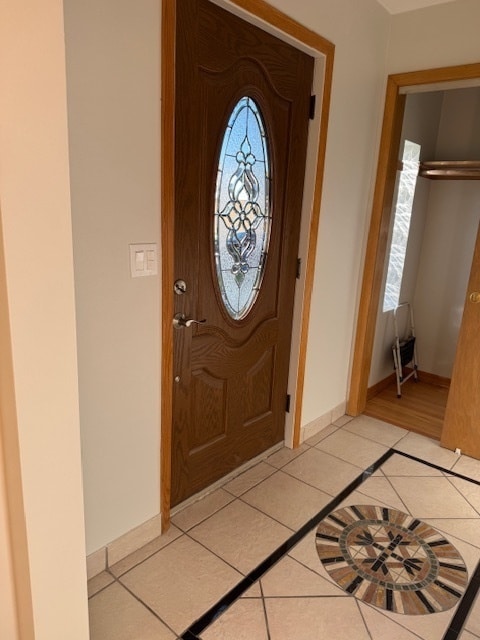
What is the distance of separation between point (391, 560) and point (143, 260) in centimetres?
162

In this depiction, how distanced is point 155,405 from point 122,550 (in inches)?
24.1

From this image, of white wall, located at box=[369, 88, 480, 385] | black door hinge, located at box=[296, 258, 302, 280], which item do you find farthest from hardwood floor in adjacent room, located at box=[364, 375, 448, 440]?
black door hinge, located at box=[296, 258, 302, 280]

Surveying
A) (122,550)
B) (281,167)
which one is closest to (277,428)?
(122,550)

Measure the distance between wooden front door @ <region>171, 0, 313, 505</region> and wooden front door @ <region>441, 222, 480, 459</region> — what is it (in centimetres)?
108

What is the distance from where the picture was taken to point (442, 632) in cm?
161

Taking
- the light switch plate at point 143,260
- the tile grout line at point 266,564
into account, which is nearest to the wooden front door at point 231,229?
the light switch plate at point 143,260

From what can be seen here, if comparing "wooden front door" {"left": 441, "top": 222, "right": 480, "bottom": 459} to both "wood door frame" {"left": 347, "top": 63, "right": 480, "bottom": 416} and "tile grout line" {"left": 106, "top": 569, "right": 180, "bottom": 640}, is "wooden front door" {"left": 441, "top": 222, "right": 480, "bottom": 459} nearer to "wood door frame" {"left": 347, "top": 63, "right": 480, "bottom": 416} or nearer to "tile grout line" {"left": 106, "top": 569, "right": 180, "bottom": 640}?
"wood door frame" {"left": 347, "top": 63, "right": 480, "bottom": 416}

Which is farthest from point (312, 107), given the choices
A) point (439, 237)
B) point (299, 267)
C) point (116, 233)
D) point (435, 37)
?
point (439, 237)

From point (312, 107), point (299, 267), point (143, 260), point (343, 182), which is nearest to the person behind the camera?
point (143, 260)

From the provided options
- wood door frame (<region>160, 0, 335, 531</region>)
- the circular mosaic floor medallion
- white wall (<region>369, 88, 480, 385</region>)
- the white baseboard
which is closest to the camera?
wood door frame (<region>160, 0, 335, 531</region>)

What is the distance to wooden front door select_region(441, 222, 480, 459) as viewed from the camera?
2646 mm

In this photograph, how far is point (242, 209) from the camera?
209 centimetres

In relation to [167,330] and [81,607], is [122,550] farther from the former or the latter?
[167,330]

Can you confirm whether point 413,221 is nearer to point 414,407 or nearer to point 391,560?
point 414,407
